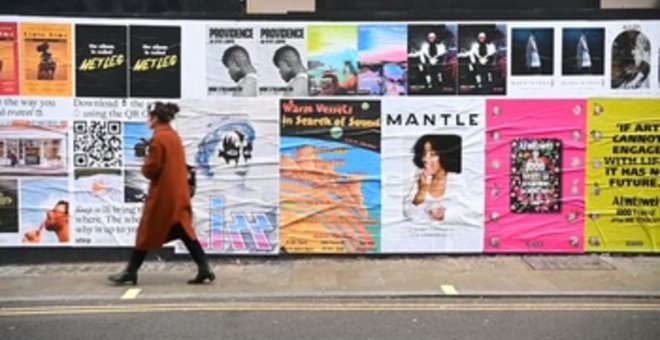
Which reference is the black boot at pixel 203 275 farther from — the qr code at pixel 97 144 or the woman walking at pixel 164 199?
the qr code at pixel 97 144

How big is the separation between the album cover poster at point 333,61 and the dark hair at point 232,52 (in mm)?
697

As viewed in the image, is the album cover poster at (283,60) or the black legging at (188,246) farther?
the album cover poster at (283,60)

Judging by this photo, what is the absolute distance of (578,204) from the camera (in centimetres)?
979

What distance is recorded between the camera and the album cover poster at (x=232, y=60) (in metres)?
9.60

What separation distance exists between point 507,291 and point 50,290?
4388 millimetres

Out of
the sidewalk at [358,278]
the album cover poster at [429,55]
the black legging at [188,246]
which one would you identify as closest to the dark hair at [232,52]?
the album cover poster at [429,55]

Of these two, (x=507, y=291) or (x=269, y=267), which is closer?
(x=507, y=291)

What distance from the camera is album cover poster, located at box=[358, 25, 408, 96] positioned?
9.61 metres

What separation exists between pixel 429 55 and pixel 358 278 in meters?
2.62

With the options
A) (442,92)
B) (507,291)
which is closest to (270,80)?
(442,92)

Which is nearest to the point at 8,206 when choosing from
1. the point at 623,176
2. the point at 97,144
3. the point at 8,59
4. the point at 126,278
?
the point at 97,144

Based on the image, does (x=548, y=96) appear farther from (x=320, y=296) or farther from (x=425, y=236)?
(x=320, y=296)

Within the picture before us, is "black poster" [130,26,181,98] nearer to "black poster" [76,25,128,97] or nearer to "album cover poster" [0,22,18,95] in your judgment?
"black poster" [76,25,128,97]

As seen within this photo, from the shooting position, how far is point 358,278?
8.91m
